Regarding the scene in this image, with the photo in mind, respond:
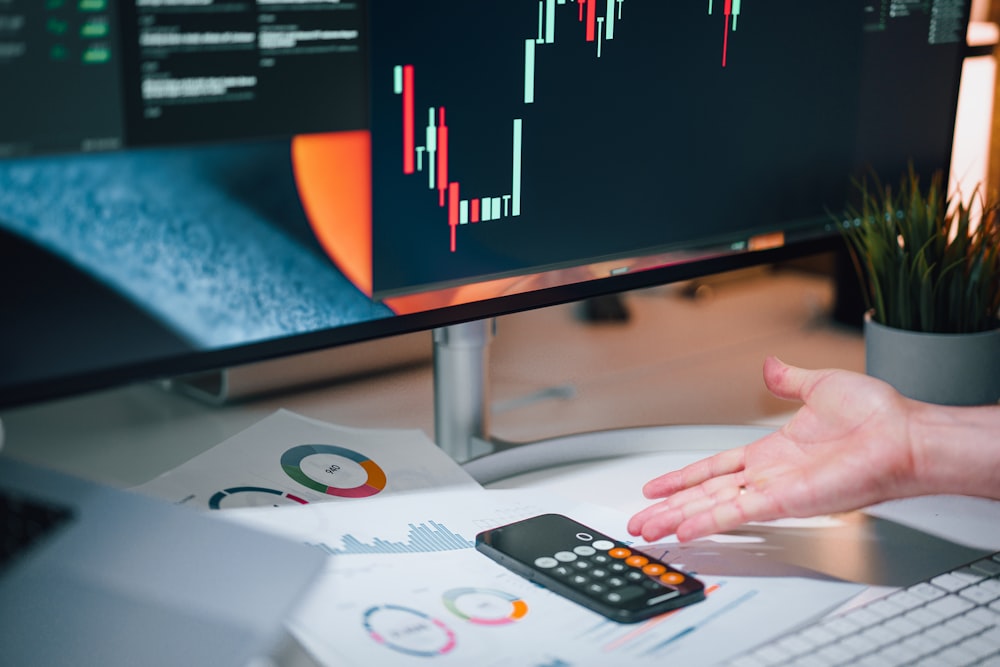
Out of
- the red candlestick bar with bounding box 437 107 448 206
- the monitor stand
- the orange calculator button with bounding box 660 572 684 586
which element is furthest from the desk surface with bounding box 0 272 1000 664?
the red candlestick bar with bounding box 437 107 448 206

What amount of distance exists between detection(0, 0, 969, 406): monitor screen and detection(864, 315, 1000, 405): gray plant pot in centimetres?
12

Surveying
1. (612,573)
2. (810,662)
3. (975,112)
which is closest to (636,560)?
(612,573)

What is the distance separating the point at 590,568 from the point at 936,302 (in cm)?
38

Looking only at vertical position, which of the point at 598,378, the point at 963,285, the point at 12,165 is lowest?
the point at 598,378

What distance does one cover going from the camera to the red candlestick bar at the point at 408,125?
60 centimetres

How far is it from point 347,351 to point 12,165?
438 millimetres

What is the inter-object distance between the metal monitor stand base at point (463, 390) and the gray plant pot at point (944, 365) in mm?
309

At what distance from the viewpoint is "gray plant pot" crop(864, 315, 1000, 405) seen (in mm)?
766

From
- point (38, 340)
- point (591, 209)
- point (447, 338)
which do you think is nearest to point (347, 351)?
point (447, 338)

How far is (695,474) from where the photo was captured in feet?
2.19

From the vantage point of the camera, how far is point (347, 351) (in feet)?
2.96

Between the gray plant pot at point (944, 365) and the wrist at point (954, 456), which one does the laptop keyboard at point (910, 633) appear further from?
the gray plant pot at point (944, 365)

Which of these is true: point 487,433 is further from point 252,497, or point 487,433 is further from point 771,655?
point 771,655

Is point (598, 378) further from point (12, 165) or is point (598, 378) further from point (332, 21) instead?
point (12, 165)
